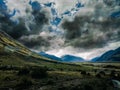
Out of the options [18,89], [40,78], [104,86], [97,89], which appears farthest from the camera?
[40,78]

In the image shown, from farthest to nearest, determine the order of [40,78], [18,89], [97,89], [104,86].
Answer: [40,78] < [18,89] < [104,86] < [97,89]

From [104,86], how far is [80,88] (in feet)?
49.9

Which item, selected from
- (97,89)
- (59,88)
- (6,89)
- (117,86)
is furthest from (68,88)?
(6,89)

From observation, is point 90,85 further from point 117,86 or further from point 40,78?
point 40,78

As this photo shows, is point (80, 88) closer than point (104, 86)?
Yes

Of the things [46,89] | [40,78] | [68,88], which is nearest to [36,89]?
[46,89]

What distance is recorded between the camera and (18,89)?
143125 millimetres

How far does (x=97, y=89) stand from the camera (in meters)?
123

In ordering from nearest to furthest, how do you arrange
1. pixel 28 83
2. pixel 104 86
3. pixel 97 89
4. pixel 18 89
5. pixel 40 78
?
pixel 97 89
pixel 104 86
pixel 18 89
pixel 28 83
pixel 40 78

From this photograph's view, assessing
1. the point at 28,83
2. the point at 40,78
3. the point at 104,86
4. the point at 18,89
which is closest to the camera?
the point at 104,86

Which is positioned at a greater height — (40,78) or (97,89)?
(40,78)

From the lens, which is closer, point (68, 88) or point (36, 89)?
point (68, 88)

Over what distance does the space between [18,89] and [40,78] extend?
56444mm

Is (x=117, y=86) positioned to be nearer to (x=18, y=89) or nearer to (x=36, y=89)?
(x=36, y=89)
